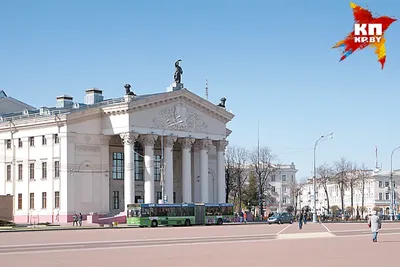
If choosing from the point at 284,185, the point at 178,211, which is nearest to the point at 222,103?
the point at 178,211

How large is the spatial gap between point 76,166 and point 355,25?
67.4m

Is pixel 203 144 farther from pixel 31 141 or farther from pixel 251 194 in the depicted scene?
pixel 251 194

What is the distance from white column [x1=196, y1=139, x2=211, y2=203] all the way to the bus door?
1412 cm

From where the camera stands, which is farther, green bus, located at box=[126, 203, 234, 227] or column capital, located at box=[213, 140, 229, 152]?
column capital, located at box=[213, 140, 229, 152]

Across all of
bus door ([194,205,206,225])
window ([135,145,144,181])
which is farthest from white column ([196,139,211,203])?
bus door ([194,205,206,225])

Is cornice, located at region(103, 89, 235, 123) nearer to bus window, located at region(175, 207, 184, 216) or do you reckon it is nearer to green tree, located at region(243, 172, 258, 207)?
bus window, located at region(175, 207, 184, 216)

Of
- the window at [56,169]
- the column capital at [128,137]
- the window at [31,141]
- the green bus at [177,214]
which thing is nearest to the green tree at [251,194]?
the green bus at [177,214]

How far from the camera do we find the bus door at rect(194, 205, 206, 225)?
76.9 metres

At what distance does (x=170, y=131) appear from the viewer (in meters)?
87.6

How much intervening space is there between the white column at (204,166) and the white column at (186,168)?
2.24 m

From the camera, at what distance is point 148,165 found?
3344 inches

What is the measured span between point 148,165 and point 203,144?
10.1 metres

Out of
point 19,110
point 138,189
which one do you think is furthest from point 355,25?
point 19,110

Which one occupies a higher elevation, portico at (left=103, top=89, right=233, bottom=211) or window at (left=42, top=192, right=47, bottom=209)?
portico at (left=103, top=89, right=233, bottom=211)
